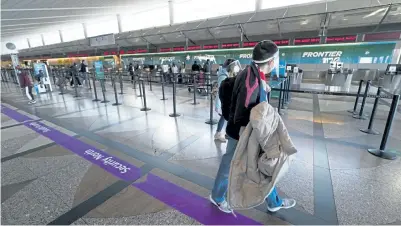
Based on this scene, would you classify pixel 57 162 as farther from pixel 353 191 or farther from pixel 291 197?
pixel 353 191

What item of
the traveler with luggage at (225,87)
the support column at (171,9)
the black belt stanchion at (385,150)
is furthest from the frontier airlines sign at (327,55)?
the support column at (171,9)

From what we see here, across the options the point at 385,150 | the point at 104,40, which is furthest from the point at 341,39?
the point at 104,40

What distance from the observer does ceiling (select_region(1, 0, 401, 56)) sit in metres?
8.67

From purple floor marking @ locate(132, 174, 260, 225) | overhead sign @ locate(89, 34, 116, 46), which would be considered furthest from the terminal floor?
overhead sign @ locate(89, 34, 116, 46)

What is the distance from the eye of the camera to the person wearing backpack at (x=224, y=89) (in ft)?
5.81

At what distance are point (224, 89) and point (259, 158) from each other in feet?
2.36

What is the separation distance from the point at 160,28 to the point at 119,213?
1832 cm

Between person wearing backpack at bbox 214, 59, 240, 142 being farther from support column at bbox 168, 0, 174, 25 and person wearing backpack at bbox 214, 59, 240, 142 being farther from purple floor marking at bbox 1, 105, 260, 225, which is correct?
support column at bbox 168, 0, 174, 25

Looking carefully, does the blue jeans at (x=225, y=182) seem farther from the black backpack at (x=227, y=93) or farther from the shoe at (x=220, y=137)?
the shoe at (x=220, y=137)

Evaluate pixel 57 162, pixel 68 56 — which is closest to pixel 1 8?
pixel 57 162

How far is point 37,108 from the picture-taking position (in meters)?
6.55

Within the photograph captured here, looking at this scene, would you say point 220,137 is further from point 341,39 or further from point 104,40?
point 104,40

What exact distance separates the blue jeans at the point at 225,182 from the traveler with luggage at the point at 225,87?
1.03ft

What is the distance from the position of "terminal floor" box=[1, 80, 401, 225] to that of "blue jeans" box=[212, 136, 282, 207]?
0.14 m
